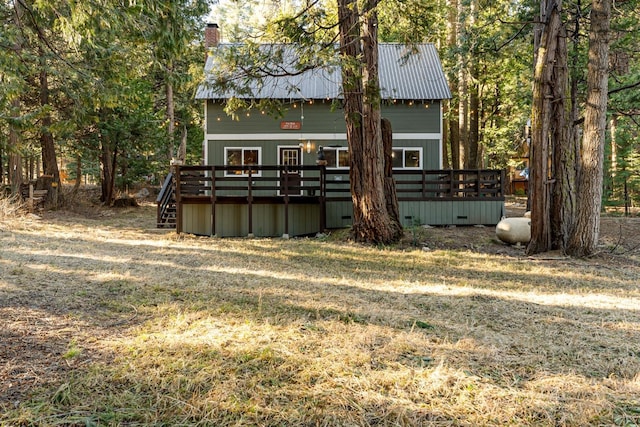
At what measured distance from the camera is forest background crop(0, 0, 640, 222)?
5652 millimetres

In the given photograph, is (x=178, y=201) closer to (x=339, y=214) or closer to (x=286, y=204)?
(x=286, y=204)

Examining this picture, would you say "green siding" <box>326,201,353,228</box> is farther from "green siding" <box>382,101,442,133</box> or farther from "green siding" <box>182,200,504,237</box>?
"green siding" <box>382,101,442,133</box>

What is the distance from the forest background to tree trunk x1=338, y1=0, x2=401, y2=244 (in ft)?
2.54

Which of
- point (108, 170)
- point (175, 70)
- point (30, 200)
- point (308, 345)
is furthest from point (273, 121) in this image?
point (308, 345)

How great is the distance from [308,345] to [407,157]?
12990 millimetres

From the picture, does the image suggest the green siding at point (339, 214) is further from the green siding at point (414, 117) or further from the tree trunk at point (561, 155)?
the tree trunk at point (561, 155)

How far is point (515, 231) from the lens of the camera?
9805 mm

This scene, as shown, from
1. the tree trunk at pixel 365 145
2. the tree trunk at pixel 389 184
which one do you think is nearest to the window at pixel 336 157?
the tree trunk at pixel 389 184

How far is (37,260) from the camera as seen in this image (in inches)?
258

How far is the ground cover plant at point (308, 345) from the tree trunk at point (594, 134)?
1502 millimetres

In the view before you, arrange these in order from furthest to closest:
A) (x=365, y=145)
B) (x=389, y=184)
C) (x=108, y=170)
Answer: (x=108, y=170), (x=389, y=184), (x=365, y=145)

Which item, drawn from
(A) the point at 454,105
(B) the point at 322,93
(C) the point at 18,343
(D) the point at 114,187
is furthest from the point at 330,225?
(A) the point at 454,105

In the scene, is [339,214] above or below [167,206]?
below

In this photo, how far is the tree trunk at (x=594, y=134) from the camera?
26.2ft
